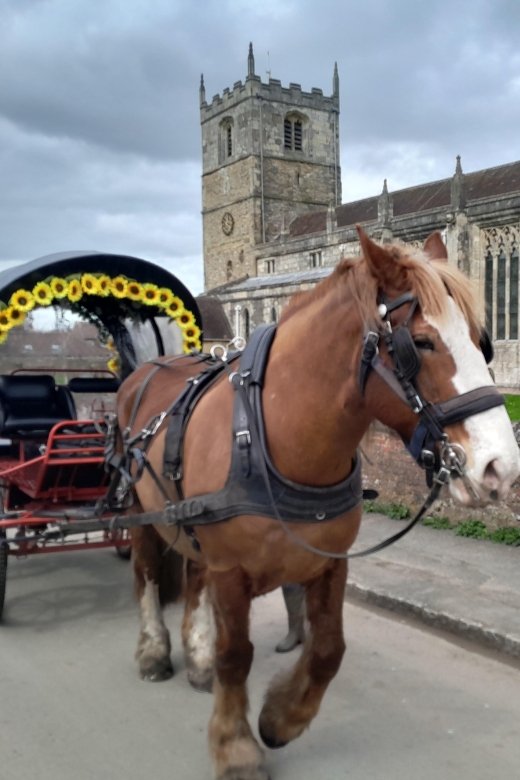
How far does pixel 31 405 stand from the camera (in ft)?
18.3

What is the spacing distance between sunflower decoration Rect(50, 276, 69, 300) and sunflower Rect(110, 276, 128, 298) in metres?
0.34

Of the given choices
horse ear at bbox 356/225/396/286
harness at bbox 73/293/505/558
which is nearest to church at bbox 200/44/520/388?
harness at bbox 73/293/505/558

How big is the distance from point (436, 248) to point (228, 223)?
53.9m

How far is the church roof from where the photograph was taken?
36.0m

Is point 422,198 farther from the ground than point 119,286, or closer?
farther from the ground

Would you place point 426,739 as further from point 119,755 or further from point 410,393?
point 410,393

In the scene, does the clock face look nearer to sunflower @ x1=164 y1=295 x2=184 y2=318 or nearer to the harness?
sunflower @ x1=164 y1=295 x2=184 y2=318

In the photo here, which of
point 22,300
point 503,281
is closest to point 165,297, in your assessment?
point 22,300

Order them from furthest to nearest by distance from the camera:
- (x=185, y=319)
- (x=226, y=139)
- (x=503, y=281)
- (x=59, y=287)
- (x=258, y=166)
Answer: (x=226, y=139) → (x=258, y=166) → (x=503, y=281) → (x=185, y=319) → (x=59, y=287)

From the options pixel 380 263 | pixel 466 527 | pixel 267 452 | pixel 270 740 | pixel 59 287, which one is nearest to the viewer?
pixel 380 263

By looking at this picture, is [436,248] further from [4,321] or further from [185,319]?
[4,321]

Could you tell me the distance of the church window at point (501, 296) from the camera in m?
32.0

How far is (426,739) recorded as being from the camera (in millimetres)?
3168

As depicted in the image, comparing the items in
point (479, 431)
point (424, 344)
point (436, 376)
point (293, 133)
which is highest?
point (293, 133)
